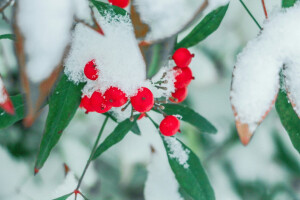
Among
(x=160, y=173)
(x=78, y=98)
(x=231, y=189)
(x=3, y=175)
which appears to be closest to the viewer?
(x=78, y=98)

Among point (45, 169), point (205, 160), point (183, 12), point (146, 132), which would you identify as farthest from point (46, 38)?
point (205, 160)

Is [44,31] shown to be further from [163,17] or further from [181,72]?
[181,72]

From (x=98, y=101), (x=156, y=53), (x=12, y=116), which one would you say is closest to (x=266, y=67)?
(x=156, y=53)

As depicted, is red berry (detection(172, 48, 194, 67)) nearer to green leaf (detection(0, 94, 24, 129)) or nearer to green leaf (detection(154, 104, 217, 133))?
green leaf (detection(154, 104, 217, 133))

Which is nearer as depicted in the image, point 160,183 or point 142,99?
point 142,99

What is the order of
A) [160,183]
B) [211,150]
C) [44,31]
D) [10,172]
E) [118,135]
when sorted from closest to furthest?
[44,31], [118,135], [160,183], [10,172], [211,150]

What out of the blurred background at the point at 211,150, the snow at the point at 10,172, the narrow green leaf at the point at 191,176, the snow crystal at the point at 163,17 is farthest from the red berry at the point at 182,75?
the snow at the point at 10,172

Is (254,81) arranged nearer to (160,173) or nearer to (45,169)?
(160,173)
